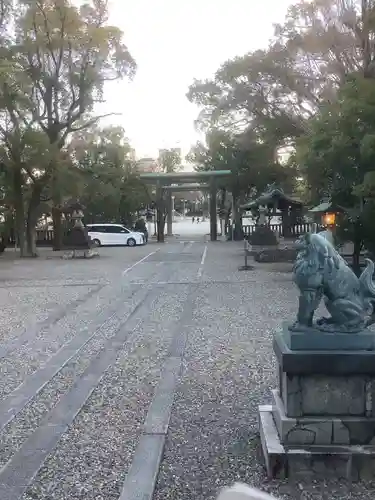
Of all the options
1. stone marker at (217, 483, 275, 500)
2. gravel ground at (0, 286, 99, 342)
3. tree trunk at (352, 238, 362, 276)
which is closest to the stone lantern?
gravel ground at (0, 286, 99, 342)

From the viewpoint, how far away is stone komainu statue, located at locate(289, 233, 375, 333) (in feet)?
12.7

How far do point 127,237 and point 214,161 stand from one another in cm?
692

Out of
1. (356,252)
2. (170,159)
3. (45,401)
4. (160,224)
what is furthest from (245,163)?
(45,401)

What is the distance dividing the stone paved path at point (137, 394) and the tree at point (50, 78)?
12.0m

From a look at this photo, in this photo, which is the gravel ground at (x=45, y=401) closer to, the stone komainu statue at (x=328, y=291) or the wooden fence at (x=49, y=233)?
the stone komainu statue at (x=328, y=291)

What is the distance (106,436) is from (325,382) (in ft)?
5.99

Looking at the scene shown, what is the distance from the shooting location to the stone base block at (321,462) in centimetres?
369

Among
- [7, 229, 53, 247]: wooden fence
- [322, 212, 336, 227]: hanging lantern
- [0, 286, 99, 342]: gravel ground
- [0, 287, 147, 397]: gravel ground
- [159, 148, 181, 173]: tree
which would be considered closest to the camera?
[0, 287, 147, 397]: gravel ground

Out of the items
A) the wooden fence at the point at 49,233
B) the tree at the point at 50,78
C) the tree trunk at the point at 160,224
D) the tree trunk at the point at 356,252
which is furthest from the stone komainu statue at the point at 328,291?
the tree trunk at the point at 160,224

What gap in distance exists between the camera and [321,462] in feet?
12.2

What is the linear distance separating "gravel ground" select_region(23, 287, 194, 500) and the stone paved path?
1 centimetres

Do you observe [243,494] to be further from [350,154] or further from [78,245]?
[78,245]

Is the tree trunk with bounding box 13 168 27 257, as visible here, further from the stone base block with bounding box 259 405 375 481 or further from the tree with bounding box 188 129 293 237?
the stone base block with bounding box 259 405 375 481

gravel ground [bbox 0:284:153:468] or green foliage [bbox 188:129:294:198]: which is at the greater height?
green foliage [bbox 188:129:294:198]
